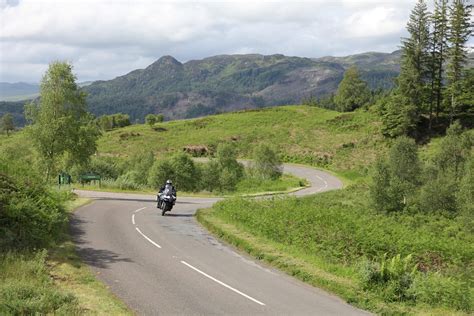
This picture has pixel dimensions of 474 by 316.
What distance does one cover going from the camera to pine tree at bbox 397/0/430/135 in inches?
2972

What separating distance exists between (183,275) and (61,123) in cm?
2458

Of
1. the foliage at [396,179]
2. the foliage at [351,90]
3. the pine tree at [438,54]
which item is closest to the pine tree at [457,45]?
the pine tree at [438,54]

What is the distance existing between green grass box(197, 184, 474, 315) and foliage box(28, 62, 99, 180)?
1406cm

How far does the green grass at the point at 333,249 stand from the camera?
12.7 m

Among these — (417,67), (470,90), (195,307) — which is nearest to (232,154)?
(417,67)

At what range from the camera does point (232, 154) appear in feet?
214

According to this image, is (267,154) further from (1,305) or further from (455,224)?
(1,305)

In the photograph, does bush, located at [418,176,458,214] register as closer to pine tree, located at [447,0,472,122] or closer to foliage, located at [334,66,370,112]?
pine tree, located at [447,0,472,122]

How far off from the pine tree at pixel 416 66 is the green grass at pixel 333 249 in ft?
179

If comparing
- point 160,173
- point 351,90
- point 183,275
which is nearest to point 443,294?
point 183,275

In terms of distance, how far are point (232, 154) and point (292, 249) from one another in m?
47.6

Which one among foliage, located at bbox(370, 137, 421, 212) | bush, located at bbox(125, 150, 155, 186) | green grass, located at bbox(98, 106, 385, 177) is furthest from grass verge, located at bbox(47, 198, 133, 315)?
green grass, located at bbox(98, 106, 385, 177)

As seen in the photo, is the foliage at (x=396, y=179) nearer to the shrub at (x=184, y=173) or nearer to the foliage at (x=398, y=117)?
the shrub at (x=184, y=173)

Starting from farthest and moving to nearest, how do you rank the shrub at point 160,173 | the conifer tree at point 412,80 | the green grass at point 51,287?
the conifer tree at point 412,80, the shrub at point 160,173, the green grass at point 51,287
